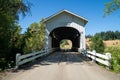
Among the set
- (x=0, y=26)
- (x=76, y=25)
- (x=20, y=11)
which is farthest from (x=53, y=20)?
(x=0, y=26)

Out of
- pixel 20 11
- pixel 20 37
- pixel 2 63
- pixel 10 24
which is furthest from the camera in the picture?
pixel 20 11

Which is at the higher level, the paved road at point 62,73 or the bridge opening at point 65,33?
the bridge opening at point 65,33

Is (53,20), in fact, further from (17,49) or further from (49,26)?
(17,49)

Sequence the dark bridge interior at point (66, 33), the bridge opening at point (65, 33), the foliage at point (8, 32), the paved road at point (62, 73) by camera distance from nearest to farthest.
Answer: the paved road at point (62, 73), the foliage at point (8, 32), the bridge opening at point (65, 33), the dark bridge interior at point (66, 33)

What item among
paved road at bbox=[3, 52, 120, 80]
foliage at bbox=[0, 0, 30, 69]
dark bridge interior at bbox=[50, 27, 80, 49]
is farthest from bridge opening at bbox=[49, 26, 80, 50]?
paved road at bbox=[3, 52, 120, 80]

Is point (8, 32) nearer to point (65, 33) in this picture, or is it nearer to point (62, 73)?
point (62, 73)

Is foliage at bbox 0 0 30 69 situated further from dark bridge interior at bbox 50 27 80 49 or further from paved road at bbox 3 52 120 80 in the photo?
dark bridge interior at bbox 50 27 80 49

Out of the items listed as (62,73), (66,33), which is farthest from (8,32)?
(66,33)

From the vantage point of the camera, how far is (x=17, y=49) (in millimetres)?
17891

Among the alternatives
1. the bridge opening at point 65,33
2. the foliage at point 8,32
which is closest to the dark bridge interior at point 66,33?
the bridge opening at point 65,33

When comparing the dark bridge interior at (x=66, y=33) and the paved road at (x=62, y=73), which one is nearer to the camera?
the paved road at (x=62, y=73)

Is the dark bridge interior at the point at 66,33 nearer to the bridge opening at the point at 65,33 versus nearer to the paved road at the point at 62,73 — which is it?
the bridge opening at the point at 65,33

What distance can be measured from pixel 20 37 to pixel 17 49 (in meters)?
1.03

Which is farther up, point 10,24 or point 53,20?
point 53,20
